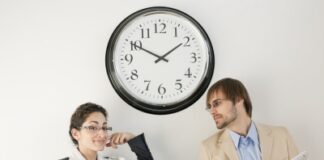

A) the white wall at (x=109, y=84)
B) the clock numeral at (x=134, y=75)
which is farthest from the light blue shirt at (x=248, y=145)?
the clock numeral at (x=134, y=75)

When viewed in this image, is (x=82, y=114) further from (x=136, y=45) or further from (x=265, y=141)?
(x=265, y=141)

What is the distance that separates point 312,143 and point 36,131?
1412mm

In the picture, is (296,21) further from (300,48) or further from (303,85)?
(303,85)

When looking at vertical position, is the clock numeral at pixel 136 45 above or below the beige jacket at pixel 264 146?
above

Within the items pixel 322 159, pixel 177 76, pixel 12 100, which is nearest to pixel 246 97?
pixel 177 76

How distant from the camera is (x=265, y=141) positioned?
6.94 ft

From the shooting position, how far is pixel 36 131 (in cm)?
230

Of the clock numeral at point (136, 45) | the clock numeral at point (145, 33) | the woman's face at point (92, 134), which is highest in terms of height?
the clock numeral at point (145, 33)

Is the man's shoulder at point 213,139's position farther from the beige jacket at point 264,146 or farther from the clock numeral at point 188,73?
the clock numeral at point 188,73

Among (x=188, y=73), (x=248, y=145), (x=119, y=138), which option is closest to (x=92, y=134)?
(x=119, y=138)

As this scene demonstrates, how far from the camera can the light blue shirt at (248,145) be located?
6.93ft

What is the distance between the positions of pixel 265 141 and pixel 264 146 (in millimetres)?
25

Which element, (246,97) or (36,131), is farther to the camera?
(36,131)

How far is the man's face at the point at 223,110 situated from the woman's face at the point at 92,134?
53cm
